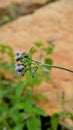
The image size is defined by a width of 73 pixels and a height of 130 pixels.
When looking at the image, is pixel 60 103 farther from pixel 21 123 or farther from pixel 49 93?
pixel 21 123

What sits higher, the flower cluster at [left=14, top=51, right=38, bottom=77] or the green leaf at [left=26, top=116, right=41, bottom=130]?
the flower cluster at [left=14, top=51, right=38, bottom=77]

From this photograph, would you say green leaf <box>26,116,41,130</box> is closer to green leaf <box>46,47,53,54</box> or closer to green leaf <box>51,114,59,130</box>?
green leaf <box>51,114,59,130</box>

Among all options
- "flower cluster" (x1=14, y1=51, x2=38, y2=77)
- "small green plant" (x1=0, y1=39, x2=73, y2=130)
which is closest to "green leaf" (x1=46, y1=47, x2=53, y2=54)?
"small green plant" (x1=0, y1=39, x2=73, y2=130)

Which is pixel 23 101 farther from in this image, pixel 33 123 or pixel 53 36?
pixel 53 36

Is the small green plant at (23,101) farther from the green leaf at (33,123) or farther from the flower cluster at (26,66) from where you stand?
the flower cluster at (26,66)

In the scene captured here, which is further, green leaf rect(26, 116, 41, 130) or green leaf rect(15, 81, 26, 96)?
green leaf rect(15, 81, 26, 96)

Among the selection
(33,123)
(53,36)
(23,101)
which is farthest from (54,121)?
(53,36)

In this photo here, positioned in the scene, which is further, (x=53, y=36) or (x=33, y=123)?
(x=53, y=36)

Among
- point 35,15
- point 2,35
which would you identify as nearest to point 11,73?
point 2,35
